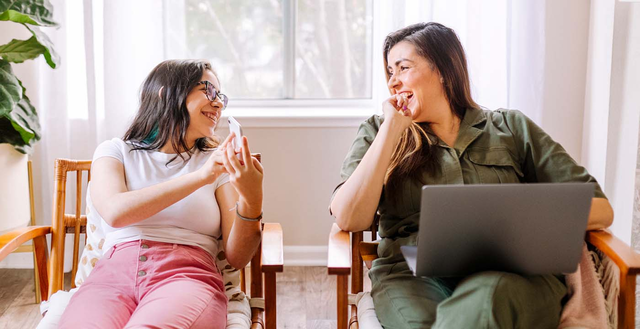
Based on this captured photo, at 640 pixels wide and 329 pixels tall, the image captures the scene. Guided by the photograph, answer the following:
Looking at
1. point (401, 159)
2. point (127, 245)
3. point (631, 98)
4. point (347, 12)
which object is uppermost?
point (347, 12)

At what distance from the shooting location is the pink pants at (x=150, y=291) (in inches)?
55.5

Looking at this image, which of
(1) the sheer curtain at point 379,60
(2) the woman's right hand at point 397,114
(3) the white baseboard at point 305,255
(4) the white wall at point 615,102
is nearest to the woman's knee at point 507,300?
(2) the woman's right hand at point 397,114

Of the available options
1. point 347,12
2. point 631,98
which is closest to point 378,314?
point 631,98

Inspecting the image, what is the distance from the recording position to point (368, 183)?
1654 mm

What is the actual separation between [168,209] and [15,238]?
43cm

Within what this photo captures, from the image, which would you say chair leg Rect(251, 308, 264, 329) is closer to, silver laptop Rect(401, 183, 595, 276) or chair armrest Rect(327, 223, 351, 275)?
chair armrest Rect(327, 223, 351, 275)

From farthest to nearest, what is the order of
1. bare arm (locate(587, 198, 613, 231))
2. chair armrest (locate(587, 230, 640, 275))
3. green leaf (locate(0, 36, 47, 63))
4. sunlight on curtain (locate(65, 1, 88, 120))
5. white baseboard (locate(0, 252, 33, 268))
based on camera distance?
white baseboard (locate(0, 252, 33, 268)) → sunlight on curtain (locate(65, 1, 88, 120)) → green leaf (locate(0, 36, 47, 63)) → bare arm (locate(587, 198, 613, 231)) → chair armrest (locate(587, 230, 640, 275))

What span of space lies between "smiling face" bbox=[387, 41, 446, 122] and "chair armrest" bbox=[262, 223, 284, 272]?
1.81ft

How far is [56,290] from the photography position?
183 centimetres

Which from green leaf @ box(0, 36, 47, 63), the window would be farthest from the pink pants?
the window

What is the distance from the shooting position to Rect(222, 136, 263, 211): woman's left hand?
151 centimetres

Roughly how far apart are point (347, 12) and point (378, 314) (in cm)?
201

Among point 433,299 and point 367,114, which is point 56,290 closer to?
point 433,299

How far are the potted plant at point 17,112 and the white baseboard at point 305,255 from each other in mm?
1258
